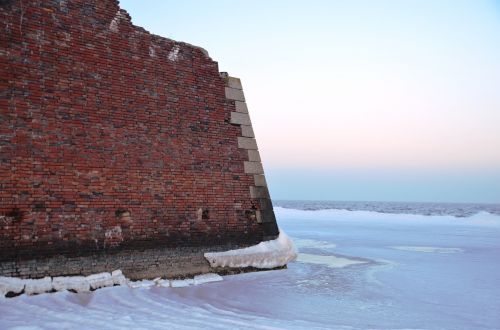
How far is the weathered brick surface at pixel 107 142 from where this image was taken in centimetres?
637

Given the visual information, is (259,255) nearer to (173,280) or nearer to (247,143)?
(173,280)

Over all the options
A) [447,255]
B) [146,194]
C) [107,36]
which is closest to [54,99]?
[107,36]

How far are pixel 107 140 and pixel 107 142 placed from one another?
0.03 meters

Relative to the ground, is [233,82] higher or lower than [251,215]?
higher

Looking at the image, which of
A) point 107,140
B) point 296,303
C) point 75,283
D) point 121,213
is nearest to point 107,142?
point 107,140

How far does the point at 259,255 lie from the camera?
29.5ft

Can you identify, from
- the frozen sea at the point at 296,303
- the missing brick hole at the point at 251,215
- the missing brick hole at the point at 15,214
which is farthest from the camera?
the missing brick hole at the point at 251,215

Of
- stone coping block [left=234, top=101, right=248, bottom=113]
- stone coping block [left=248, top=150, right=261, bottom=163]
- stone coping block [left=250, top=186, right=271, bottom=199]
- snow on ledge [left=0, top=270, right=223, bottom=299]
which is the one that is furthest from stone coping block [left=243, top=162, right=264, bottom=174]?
snow on ledge [left=0, top=270, right=223, bottom=299]

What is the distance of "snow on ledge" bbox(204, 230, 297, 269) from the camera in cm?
840

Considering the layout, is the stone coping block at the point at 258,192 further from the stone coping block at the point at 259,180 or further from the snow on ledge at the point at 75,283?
the snow on ledge at the point at 75,283

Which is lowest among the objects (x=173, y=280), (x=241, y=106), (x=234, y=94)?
(x=173, y=280)

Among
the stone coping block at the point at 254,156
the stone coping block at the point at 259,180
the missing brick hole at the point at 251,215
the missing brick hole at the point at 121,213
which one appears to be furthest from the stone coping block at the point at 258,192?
the missing brick hole at the point at 121,213

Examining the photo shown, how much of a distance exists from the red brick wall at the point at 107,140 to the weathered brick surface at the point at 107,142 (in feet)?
0.06

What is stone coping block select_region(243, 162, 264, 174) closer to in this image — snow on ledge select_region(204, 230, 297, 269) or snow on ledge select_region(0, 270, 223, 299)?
snow on ledge select_region(204, 230, 297, 269)
